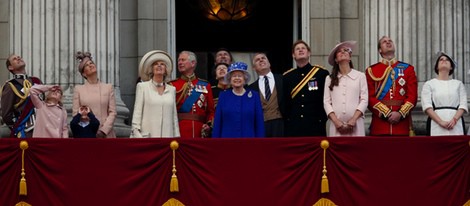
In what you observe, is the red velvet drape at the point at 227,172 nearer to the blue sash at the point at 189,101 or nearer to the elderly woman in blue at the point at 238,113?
the elderly woman in blue at the point at 238,113

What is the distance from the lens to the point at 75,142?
1928cm

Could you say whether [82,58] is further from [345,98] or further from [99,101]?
[345,98]

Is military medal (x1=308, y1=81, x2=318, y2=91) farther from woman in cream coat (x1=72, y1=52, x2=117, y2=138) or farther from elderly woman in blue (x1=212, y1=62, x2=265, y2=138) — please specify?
woman in cream coat (x1=72, y1=52, x2=117, y2=138)

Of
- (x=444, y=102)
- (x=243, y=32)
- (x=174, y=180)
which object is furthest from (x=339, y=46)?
(x=243, y=32)

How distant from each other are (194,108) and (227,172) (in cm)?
185

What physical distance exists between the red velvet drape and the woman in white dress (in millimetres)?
1277

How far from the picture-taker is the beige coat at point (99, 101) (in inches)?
814

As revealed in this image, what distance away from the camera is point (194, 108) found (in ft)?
68.8

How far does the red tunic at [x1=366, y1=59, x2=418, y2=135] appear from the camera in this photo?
68.1 feet

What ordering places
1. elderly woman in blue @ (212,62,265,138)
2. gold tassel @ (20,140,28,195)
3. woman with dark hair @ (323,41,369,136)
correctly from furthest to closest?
woman with dark hair @ (323,41,369,136) → elderly woman in blue @ (212,62,265,138) → gold tassel @ (20,140,28,195)

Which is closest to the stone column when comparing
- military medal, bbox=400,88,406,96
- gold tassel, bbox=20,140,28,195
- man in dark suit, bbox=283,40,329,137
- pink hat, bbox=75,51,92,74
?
pink hat, bbox=75,51,92,74

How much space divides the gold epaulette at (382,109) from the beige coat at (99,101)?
3475mm

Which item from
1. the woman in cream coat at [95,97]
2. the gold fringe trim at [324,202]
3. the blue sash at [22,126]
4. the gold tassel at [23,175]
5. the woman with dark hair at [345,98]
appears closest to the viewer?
the gold tassel at [23,175]

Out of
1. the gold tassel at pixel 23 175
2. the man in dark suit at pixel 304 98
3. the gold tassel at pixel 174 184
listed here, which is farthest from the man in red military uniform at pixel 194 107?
the gold tassel at pixel 23 175
